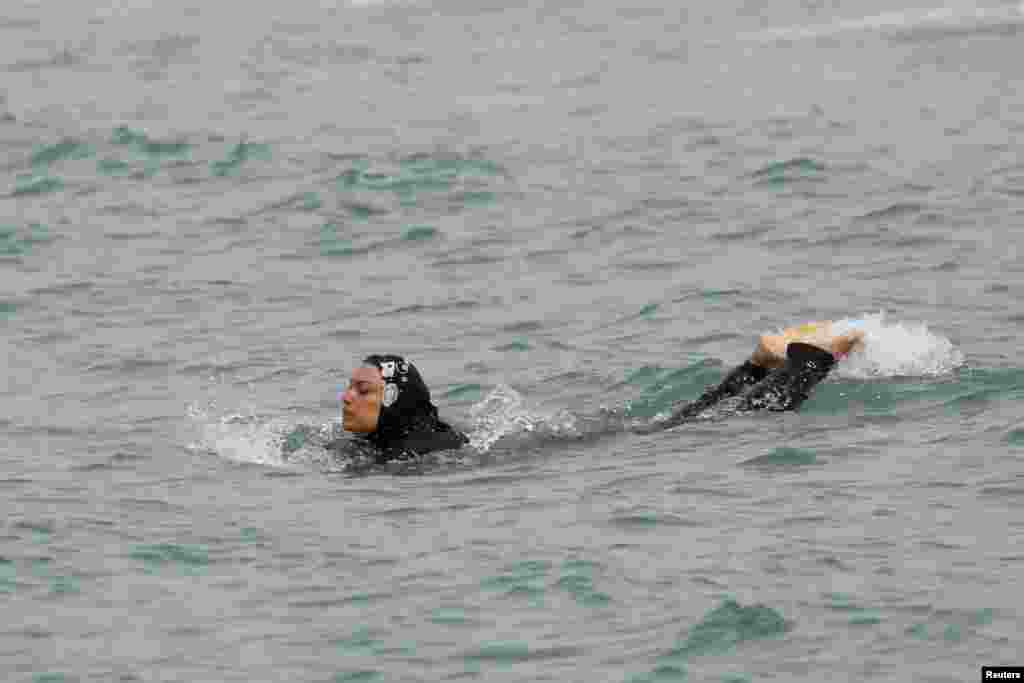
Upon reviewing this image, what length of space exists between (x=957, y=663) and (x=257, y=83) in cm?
2283

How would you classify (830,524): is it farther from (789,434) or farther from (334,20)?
(334,20)

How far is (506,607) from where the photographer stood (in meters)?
10.3

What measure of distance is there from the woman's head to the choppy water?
0.52m

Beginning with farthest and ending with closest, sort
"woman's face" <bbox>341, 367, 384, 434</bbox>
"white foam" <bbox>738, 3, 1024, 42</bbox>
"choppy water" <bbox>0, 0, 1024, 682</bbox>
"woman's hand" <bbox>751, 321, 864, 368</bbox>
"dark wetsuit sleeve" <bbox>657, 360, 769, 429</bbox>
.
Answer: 1. "white foam" <bbox>738, 3, 1024, 42</bbox>
2. "woman's hand" <bbox>751, 321, 864, 368</bbox>
3. "dark wetsuit sleeve" <bbox>657, 360, 769, 429</bbox>
4. "woman's face" <bbox>341, 367, 384, 434</bbox>
5. "choppy water" <bbox>0, 0, 1024, 682</bbox>

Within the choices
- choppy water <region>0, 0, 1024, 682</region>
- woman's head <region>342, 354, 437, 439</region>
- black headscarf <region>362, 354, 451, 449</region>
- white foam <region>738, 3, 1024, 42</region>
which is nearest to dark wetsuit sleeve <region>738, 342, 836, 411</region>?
choppy water <region>0, 0, 1024, 682</region>

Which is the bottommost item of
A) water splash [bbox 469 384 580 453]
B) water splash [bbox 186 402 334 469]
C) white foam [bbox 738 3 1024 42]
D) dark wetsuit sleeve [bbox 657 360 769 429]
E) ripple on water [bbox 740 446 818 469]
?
water splash [bbox 186 402 334 469]

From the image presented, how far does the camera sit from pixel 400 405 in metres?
13.7

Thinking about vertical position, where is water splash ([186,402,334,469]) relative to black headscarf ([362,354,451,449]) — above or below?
below

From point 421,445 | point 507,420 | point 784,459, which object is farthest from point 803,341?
point 421,445

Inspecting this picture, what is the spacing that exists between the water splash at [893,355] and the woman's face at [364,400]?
11.4 ft

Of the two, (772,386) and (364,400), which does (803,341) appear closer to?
(772,386)

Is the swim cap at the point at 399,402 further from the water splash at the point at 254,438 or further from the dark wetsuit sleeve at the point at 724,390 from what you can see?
the dark wetsuit sleeve at the point at 724,390

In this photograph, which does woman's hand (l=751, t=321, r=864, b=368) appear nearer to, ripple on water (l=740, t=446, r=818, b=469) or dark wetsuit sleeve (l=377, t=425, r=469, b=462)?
ripple on water (l=740, t=446, r=818, b=469)

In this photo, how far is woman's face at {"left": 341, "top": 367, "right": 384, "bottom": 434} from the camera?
13.6 metres
